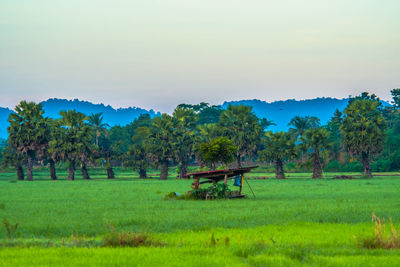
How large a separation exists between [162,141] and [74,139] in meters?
15.3

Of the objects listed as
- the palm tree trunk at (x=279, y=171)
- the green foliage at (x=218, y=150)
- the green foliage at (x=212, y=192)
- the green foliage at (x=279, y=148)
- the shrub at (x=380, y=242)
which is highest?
the green foliage at (x=279, y=148)

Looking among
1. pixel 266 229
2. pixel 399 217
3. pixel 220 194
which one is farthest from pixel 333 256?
pixel 220 194

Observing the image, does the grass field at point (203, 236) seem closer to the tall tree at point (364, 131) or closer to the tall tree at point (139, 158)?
the tall tree at point (364, 131)

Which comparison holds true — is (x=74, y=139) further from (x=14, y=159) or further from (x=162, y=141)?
(x=162, y=141)

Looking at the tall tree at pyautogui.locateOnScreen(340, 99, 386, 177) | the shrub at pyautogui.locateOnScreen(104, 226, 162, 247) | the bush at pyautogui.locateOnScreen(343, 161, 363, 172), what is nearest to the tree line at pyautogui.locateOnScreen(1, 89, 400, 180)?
the tall tree at pyautogui.locateOnScreen(340, 99, 386, 177)

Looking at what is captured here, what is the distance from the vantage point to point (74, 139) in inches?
3376

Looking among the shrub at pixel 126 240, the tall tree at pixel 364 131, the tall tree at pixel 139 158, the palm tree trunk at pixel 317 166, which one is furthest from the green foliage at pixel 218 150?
the tall tree at pixel 139 158

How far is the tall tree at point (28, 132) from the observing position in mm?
86000

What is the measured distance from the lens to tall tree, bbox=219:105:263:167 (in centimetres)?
8919

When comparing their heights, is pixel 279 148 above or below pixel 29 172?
above

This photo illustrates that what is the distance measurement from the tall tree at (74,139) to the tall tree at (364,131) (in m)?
44.2

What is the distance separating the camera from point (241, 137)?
88.6m

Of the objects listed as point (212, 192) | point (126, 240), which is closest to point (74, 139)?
point (212, 192)

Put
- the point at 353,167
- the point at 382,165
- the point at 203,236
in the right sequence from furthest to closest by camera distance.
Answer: the point at 353,167, the point at 382,165, the point at 203,236
